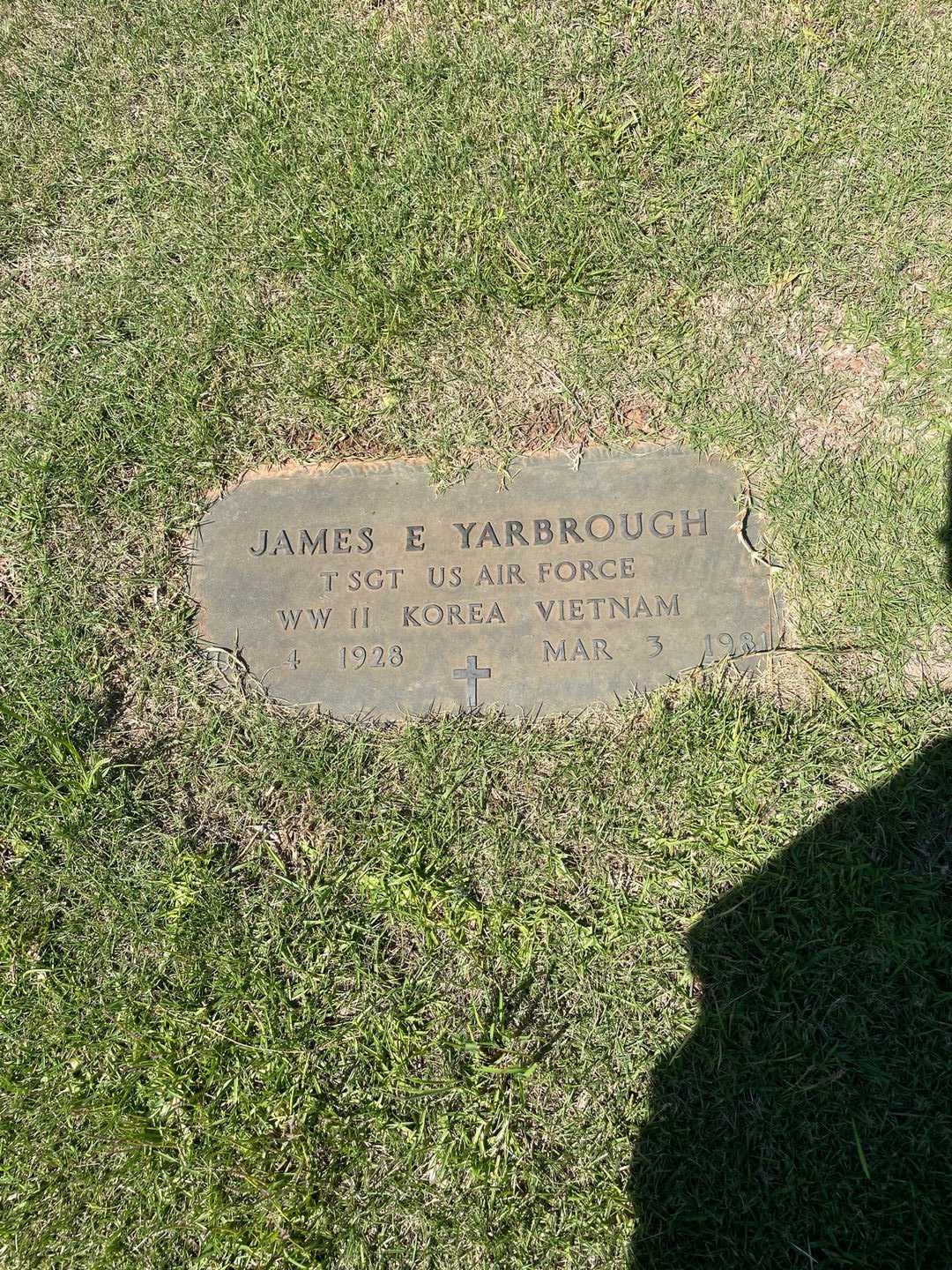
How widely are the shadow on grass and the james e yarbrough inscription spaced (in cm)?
58

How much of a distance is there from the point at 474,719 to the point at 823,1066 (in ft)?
3.92

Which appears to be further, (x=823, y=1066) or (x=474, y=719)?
(x=474, y=719)

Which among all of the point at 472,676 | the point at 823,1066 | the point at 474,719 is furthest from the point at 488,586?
the point at 823,1066

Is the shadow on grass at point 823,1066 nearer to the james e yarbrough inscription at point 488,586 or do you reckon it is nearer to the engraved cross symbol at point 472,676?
the james e yarbrough inscription at point 488,586

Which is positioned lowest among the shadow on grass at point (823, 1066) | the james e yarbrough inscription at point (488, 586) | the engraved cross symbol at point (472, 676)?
the shadow on grass at point (823, 1066)

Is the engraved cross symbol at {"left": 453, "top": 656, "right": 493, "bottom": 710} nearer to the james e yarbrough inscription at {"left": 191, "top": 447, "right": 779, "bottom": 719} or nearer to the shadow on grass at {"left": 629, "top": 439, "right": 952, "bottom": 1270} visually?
the james e yarbrough inscription at {"left": 191, "top": 447, "right": 779, "bottom": 719}

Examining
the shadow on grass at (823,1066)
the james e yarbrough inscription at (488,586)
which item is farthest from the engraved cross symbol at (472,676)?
the shadow on grass at (823,1066)

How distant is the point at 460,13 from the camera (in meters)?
2.78

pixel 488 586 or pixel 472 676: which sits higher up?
pixel 488 586

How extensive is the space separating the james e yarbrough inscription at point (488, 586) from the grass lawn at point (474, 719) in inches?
3.8

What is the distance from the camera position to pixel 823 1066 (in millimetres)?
1946

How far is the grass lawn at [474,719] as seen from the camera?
197 cm

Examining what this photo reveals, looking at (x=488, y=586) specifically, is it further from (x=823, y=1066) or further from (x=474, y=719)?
(x=823, y=1066)

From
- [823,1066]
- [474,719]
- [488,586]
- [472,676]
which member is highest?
[488,586]
